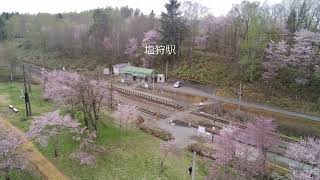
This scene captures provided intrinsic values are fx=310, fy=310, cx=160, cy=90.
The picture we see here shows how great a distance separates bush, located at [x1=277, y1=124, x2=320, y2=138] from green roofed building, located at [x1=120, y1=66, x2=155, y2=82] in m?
24.4

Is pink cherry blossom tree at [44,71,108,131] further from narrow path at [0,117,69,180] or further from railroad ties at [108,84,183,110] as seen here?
railroad ties at [108,84,183,110]

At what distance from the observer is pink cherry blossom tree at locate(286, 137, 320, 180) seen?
22.4 metres

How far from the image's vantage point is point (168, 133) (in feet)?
109

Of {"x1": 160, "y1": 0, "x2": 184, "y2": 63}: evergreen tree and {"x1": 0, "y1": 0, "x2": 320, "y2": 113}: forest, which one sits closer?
{"x1": 0, "y1": 0, "x2": 320, "y2": 113}: forest

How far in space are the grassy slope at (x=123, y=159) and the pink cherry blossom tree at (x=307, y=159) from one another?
731cm

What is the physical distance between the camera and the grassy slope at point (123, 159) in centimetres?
2491

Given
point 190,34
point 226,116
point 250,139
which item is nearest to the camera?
point 250,139

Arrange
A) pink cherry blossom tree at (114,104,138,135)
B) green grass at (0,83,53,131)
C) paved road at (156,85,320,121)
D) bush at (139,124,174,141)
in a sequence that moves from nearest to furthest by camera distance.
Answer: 1. bush at (139,124,174,141)
2. pink cherry blossom tree at (114,104,138,135)
3. green grass at (0,83,53,131)
4. paved road at (156,85,320,121)

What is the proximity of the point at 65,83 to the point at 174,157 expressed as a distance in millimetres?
13063

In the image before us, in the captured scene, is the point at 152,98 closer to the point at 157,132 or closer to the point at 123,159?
the point at 157,132

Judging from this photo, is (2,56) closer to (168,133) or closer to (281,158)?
(168,133)

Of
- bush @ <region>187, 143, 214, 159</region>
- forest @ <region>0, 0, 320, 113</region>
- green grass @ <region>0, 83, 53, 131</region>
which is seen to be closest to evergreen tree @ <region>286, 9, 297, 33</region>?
forest @ <region>0, 0, 320, 113</region>

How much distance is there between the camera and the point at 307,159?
23938 millimetres

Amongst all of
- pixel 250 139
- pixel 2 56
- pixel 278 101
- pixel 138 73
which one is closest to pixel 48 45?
pixel 2 56
